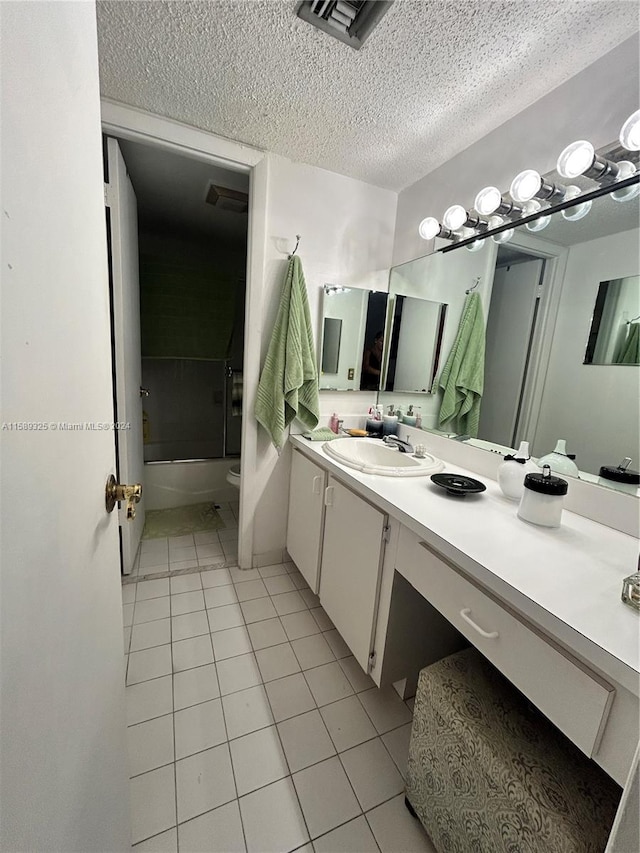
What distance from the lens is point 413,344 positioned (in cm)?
187

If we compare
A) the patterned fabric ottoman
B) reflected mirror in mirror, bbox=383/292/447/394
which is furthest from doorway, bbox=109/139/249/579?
the patterned fabric ottoman

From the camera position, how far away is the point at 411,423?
183cm

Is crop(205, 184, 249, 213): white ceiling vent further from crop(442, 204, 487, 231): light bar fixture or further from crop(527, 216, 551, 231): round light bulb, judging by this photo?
crop(527, 216, 551, 231): round light bulb

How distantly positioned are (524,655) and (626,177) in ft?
4.28

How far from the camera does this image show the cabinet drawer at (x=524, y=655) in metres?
0.55

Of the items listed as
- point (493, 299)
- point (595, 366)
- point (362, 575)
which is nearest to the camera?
point (595, 366)

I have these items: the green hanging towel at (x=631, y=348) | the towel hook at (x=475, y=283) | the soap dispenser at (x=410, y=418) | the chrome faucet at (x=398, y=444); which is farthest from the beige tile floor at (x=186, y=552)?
the green hanging towel at (x=631, y=348)

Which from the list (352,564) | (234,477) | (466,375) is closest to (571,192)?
(466,375)

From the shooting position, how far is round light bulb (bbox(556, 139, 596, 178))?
962 millimetres

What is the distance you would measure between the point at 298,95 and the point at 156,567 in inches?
92.4

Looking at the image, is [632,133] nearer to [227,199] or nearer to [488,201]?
[488,201]

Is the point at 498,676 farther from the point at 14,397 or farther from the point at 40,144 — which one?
the point at 40,144

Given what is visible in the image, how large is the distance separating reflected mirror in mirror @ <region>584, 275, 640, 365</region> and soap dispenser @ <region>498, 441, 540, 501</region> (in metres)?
0.38

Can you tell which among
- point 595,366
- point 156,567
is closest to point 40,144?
point 595,366
